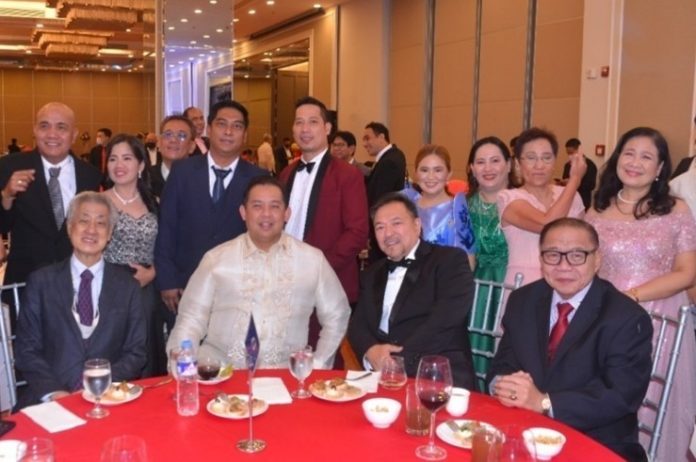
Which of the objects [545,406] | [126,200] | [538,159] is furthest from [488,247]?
[126,200]

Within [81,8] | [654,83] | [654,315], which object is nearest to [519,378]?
[654,315]

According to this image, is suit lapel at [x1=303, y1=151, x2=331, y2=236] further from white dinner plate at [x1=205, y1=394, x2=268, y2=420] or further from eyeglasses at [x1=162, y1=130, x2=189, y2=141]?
white dinner plate at [x1=205, y1=394, x2=268, y2=420]

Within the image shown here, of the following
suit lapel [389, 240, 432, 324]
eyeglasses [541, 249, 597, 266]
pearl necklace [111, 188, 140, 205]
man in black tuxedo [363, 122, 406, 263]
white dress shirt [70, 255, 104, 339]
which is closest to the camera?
eyeglasses [541, 249, 597, 266]

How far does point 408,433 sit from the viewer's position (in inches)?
69.8

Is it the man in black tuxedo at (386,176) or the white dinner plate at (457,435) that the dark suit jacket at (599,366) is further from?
the man in black tuxedo at (386,176)

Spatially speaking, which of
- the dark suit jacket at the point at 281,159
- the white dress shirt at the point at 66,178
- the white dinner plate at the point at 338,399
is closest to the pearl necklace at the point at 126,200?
the white dress shirt at the point at 66,178

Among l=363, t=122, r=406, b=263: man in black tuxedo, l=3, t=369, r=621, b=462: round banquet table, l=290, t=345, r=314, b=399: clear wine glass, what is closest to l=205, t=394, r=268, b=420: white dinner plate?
l=3, t=369, r=621, b=462: round banquet table

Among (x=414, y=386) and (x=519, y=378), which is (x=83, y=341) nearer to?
(x=414, y=386)

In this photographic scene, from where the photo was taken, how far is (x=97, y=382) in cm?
184

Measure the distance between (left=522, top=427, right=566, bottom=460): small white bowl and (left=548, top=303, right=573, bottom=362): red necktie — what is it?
1.96ft

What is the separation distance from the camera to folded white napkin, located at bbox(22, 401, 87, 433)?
1.77m

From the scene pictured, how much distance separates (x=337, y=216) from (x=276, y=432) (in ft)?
6.96

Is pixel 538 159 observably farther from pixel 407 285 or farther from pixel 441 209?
pixel 407 285

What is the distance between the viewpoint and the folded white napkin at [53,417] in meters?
1.77
